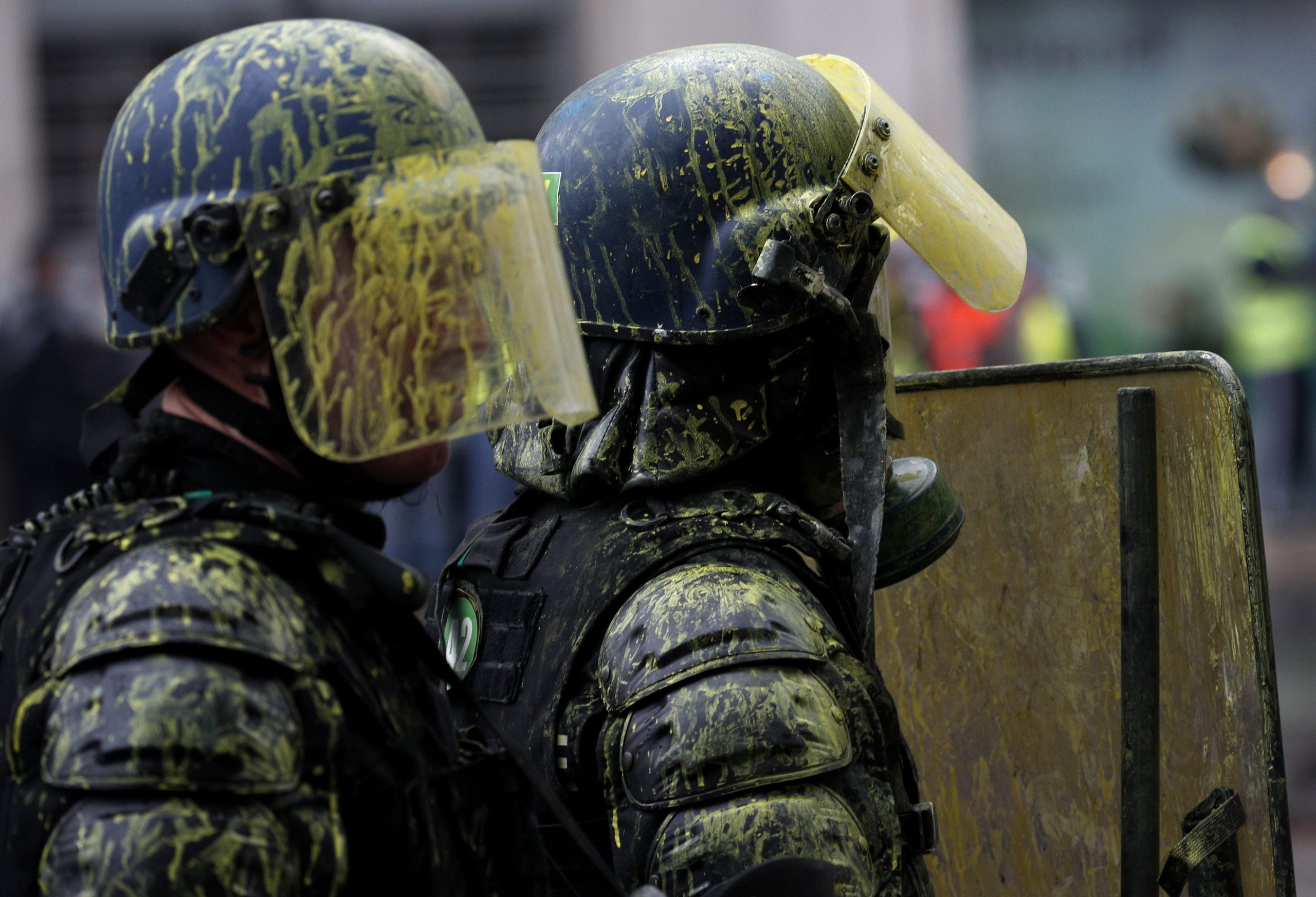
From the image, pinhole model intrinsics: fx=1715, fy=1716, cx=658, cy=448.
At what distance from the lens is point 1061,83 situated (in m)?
11.8

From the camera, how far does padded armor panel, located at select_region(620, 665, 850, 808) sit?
1918 millimetres

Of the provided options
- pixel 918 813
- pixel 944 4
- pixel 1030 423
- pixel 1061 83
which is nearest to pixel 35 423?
pixel 1030 423

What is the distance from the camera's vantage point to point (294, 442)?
173 centimetres

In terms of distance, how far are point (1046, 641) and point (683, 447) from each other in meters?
0.96

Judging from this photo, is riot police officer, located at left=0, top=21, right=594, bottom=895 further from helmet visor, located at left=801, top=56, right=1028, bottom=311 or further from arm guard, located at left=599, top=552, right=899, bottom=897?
helmet visor, located at left=801, top=56, right=1028, bottom=311

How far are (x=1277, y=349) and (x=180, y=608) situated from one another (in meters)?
9.22

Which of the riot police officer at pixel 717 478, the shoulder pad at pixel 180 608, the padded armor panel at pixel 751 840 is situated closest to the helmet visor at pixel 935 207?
the riot police officer at pixel 717 478

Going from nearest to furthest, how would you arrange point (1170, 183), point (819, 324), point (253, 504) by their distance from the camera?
point (253, 504)
point (819, 324)
point (1170, 183)

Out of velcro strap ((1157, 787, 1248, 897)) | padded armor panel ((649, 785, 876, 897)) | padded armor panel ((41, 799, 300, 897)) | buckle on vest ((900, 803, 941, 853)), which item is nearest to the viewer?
padded armor panel ((41, 799, 300, 897))

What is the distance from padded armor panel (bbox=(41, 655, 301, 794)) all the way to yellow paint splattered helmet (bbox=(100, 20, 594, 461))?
29 centimetres

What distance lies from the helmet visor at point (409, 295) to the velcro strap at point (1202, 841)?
51.1 inches

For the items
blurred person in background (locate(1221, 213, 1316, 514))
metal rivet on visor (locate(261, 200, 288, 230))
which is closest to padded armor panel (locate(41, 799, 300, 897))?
metal rivet on visor (locate(261, 200, 288, 230))

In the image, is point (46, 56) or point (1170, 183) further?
point (1170, 183)

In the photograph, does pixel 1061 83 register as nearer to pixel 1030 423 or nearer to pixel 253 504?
pixel 1030 423
